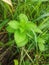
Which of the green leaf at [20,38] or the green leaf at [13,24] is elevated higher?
the green leaf at [13,24]

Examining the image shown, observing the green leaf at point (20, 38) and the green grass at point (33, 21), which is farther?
the green grass at point (33, 21)

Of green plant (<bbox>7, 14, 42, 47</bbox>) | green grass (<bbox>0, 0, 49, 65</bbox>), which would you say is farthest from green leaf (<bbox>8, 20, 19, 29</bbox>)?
green grass (<bbox>0, 0, 49, 65</bbox>)

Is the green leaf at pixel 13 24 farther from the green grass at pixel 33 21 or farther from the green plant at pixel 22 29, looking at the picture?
the green grass at pixel 33 21

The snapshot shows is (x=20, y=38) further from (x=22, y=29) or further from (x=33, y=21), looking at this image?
(x=33, y=21)

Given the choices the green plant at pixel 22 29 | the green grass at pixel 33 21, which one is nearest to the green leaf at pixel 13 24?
the green plant at pixel 22 29

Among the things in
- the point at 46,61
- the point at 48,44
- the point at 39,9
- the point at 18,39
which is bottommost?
the point at 46,61

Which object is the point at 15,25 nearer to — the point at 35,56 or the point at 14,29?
the point at 14,29

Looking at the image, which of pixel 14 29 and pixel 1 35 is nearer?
pixel 14 29

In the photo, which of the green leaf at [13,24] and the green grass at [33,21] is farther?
the green grass at [33,21]

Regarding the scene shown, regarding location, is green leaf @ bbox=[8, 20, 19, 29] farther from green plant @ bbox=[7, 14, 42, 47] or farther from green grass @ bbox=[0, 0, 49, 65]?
green grass @ bbox=[0, 0, 49, 65]

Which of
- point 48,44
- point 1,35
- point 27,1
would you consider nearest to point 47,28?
point 48,44
